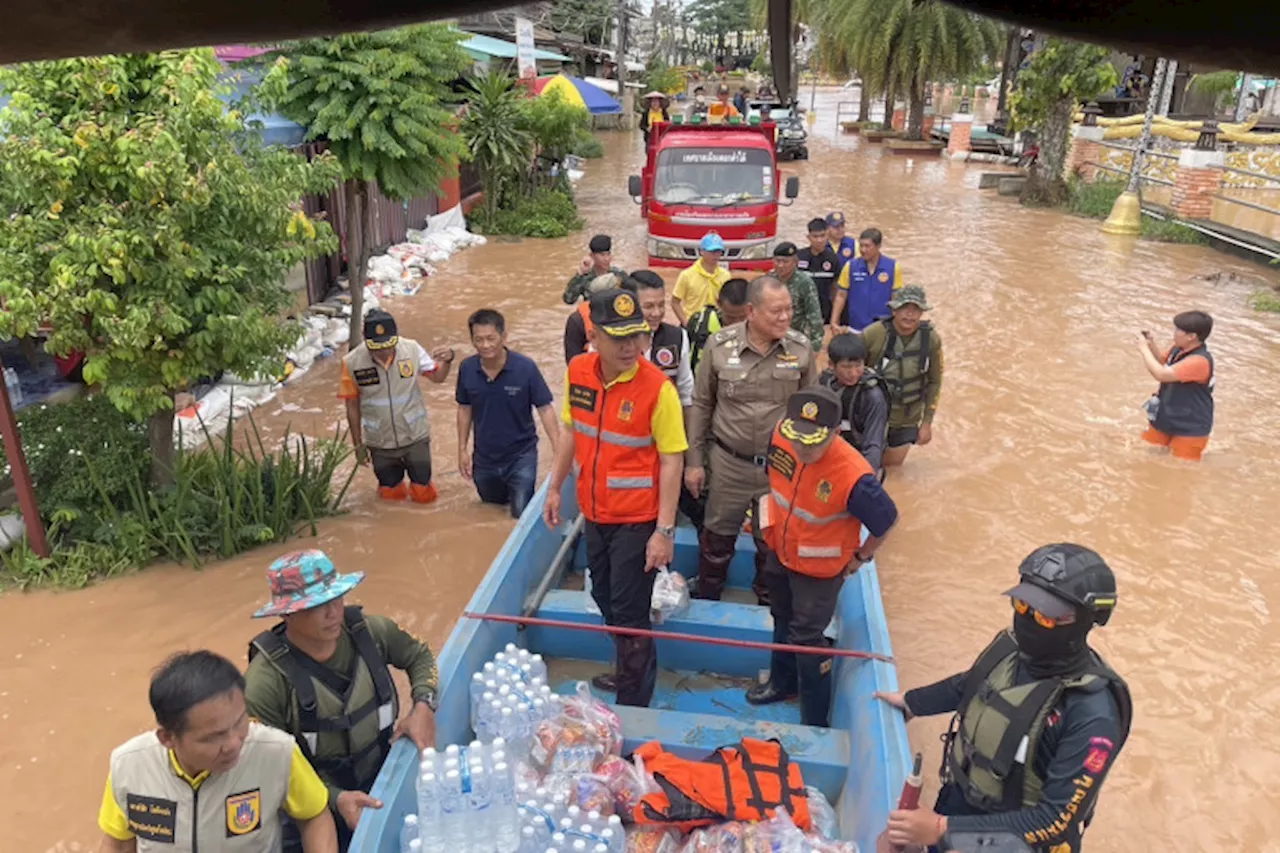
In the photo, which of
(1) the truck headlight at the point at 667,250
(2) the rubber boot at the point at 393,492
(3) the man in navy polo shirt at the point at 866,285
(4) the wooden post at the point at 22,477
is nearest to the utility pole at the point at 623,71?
(1) the truck headlight at the point at 667,250

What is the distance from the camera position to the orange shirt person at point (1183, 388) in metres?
6.19

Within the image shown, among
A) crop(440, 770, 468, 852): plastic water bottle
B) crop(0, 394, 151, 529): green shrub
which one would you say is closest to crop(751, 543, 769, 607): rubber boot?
crop(440, 770, 468, 852): plastic water bottle

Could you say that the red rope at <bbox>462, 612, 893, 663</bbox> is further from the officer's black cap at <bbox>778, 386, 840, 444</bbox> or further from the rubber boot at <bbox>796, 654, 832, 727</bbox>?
the officer's black cap at <bbox>778, 386, 840, 444</bbox>

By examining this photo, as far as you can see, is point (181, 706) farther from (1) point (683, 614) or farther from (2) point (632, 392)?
(1) point (683, 614)

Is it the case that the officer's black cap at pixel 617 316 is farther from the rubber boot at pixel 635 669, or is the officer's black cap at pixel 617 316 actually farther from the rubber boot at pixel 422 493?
the rubber boot at pixel 422 493

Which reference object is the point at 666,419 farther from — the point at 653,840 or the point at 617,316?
the point at 653,840

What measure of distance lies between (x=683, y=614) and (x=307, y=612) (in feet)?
6.66

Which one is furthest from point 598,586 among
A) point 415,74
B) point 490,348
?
point 415,74

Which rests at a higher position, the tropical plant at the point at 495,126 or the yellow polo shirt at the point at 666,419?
the tropical plant at the point at 495,126

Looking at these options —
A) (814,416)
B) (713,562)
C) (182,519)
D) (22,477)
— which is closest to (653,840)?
(814,416)

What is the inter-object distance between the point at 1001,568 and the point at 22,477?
6.07 meters

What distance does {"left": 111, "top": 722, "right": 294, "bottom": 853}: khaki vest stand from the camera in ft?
7.24

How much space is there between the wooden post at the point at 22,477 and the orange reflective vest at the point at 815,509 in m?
4.31

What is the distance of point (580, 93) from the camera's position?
65.2 ft
